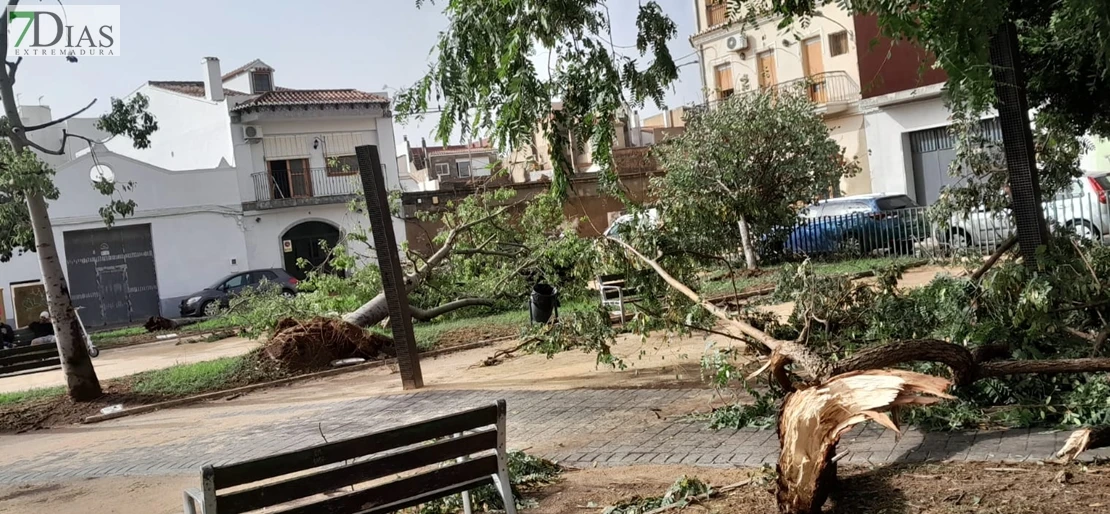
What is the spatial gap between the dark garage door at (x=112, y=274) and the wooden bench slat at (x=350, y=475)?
1238 inches

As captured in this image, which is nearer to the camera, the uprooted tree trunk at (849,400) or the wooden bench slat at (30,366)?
the uprooted tree trunk at (849,400)

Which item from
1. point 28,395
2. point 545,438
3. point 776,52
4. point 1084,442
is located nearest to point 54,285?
point 28,395

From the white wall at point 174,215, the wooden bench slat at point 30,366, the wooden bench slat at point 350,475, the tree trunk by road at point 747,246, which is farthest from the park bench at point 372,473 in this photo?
the white wall at point 174,215

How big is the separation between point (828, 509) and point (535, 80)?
3.98m

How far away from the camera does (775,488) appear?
518cm

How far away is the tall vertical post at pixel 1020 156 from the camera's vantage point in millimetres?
7176

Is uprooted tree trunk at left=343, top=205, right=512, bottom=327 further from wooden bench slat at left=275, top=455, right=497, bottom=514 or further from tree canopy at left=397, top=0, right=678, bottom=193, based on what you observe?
wooden bench slat at left=275, top=455, right=497, bottom=514

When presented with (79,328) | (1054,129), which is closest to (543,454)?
(1054,129)

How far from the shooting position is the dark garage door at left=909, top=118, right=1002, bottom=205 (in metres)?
30.0

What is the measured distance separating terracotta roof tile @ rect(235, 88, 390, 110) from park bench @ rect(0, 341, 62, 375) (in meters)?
23.2

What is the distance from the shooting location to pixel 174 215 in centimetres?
3494

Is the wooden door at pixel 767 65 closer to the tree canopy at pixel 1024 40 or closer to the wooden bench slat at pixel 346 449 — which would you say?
the tree canopy at pixel 1024 40

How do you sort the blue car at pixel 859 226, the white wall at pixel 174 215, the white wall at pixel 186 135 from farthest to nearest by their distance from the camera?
the white wall at pixel 186 135 < the white wall at pixel 174 215 < the blue car at pixel 859 226

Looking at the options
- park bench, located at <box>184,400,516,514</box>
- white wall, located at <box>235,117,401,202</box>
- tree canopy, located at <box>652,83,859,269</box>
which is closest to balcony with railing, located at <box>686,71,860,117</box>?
tree canopy, located at <box>652,83,859,269</box>
